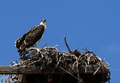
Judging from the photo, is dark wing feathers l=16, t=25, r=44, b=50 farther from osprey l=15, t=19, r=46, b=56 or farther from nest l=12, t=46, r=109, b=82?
nest l=12, t=46, r=109, b=82

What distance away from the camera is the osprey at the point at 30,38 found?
8.20 metres

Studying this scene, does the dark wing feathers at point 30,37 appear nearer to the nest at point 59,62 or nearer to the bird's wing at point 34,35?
the bird's wing at point 34,35

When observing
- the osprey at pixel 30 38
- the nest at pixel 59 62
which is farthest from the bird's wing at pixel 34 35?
the nest at pixel 59 62

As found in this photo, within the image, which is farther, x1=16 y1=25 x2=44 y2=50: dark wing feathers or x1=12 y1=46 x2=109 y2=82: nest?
x1=16 y1=25 x2=44 y2=50: dark wing feathers

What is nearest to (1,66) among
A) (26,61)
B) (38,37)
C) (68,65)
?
(26,61)

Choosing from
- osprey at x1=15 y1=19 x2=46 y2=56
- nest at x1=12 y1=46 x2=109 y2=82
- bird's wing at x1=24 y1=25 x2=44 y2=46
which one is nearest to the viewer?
nest at x1=12 y1=46 x2=109 y2=82

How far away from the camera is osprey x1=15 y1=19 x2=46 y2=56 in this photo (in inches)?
323

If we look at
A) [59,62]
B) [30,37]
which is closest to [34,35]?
[30,37]

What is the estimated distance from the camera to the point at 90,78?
20.1 ft

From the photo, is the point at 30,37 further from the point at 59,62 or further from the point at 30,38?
the point at 59,62

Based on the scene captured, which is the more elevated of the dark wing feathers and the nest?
the dark wing feathers

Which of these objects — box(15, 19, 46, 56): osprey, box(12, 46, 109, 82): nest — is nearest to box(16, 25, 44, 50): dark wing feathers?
box(15, 19, 46, 56): osprey

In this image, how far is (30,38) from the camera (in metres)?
8.69

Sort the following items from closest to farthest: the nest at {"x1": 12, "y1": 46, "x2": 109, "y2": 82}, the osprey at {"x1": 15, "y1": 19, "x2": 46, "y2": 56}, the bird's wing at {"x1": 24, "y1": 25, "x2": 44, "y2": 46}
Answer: the nest at {"x1": 12, "y1": 46, "x2": 109, "y2": 82} < the osprey at {"x1": 15, "y1": 19, "x2": 46, "y2": 56} < the bird's wing at {"x1": 24, "y1": 25, "x2": 44, "y2": 46}
